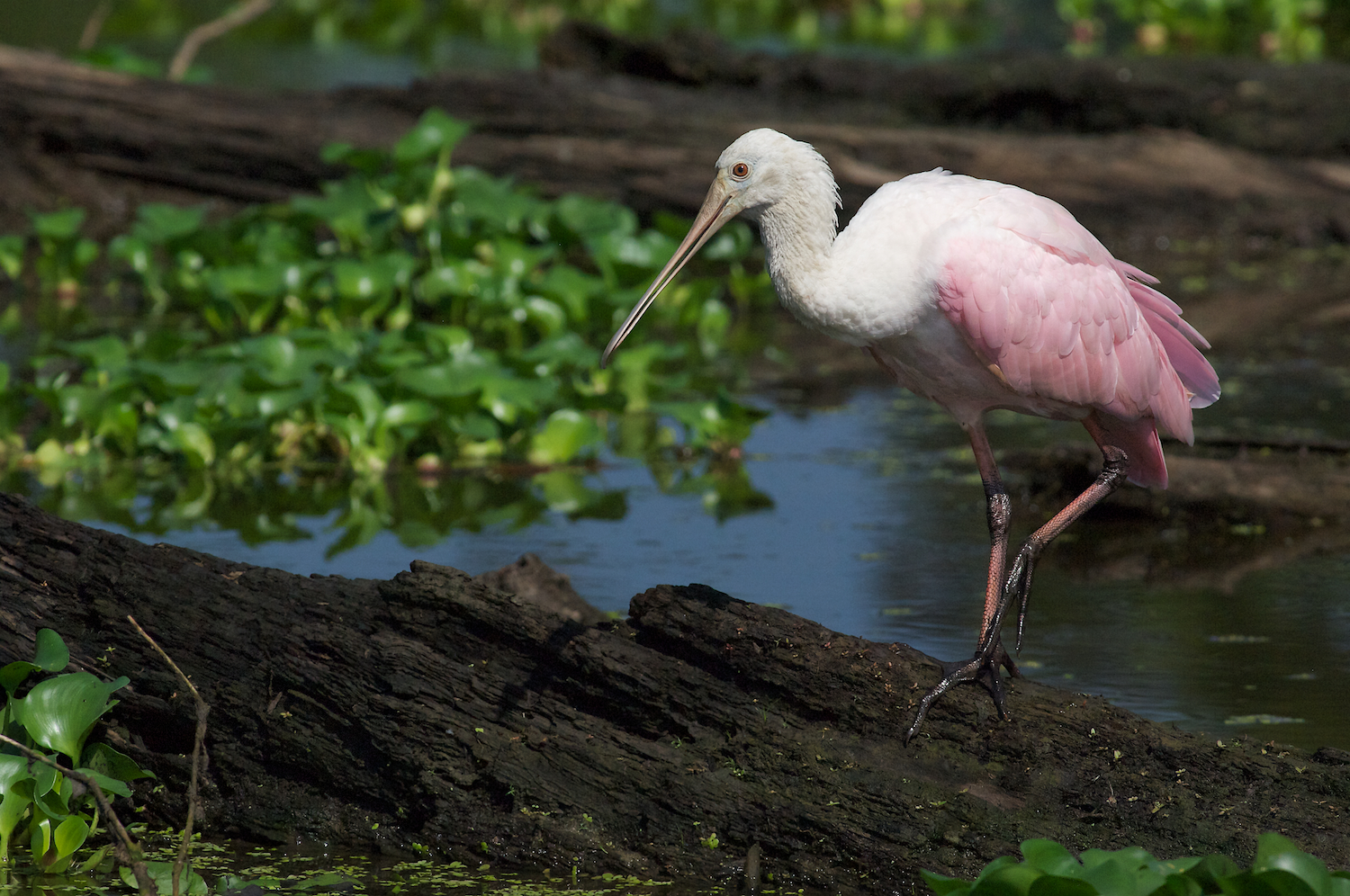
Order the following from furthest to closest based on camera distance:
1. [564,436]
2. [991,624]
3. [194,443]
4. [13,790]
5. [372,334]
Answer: [372,334] → [564,436] → [194,443] → [991,624] → [13,790]

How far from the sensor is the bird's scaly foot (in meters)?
3.51

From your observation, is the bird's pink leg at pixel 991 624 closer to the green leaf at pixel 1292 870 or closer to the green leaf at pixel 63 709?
the green leaf at pixel 1292 870

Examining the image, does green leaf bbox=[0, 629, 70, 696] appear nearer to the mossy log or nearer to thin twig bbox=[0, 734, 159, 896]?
thin twig bbox=[0, 734, 159, 896]

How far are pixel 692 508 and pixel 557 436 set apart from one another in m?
0.77

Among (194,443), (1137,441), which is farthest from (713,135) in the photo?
(1137,441)

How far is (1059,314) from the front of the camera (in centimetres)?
407

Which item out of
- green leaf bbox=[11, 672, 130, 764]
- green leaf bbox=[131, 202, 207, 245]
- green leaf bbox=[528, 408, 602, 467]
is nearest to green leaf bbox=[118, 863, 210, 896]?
green leaf bbox=[11, 672, 130, 764]

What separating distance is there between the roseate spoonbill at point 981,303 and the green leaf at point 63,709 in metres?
1.46

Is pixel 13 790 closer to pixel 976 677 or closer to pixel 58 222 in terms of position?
pixel 976 677

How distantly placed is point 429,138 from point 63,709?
579 centimetres

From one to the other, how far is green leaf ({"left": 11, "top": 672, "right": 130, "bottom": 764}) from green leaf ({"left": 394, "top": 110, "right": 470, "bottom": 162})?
5.70 meters

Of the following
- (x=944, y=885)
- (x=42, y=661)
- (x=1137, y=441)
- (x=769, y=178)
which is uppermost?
(x=769, y=178)

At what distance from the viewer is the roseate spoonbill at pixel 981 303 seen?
3.85 meters

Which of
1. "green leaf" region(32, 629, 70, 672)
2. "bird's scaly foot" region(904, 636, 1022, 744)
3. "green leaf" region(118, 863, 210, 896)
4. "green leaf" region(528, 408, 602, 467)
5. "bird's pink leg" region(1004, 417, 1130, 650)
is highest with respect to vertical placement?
"bird's pink leg" region(1004, 417, 1130, 650)
